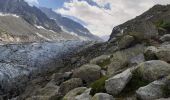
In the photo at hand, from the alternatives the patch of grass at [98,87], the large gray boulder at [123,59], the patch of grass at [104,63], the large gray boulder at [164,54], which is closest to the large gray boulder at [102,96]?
the patch of grass at [98,87]

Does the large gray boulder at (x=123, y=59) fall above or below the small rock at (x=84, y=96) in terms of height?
above

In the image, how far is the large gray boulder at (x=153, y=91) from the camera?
18.9 meters

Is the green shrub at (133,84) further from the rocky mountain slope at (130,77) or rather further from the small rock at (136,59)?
the small rock at (136,59)

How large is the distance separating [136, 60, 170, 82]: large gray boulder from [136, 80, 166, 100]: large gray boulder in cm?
107

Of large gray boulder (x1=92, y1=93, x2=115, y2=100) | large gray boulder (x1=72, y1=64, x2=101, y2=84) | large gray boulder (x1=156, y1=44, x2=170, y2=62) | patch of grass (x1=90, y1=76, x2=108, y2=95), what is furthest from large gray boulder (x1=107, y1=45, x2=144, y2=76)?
large gray boulder (x1=92, y1=93, x2=115, y2=100)

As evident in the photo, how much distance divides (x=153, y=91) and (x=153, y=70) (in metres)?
2.00

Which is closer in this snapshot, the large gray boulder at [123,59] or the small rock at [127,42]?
the large gray boulder at [123,59]

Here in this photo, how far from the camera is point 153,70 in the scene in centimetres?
2083

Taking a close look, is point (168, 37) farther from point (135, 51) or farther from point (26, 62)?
point (26, 62)

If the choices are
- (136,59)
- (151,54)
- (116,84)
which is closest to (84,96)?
(116,84)

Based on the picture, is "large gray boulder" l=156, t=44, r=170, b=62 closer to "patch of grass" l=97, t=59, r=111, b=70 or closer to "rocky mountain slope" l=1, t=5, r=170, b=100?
"rocky mountain slope" l=1, t=5, r=170, b=100

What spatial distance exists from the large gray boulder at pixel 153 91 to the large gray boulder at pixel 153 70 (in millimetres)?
1065

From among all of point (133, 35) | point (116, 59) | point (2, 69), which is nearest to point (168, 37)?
point (133, 35)

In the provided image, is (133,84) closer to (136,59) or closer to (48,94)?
(136,59)
